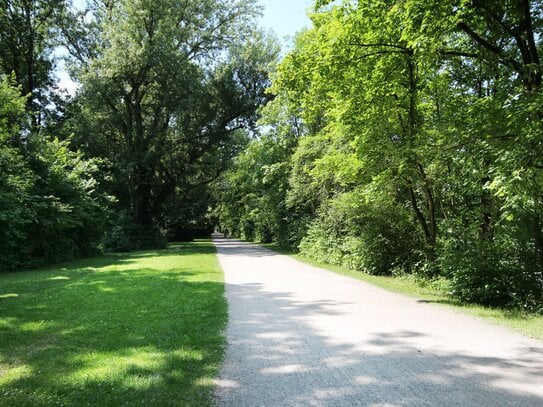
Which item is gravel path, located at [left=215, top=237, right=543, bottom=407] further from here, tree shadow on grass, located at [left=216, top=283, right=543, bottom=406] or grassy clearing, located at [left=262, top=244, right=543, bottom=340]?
grassy clearing, located at [left=262, top=244, right=543, bottom=340]

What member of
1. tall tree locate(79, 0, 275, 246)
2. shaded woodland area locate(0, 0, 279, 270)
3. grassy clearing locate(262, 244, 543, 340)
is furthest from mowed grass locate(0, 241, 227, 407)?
tall tree locate(79, 0, 275, 246)

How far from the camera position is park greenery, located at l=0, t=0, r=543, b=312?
29.5 feet

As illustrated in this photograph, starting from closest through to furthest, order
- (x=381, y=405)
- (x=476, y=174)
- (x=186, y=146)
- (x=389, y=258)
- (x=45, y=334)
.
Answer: (x=381, y=405)
(x=45, y=334)
(x=476, y=174)
(x=389, y=258)
(x=186, y=146)

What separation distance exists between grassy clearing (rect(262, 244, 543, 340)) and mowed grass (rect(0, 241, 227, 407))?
4.79m

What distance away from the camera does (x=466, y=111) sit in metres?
9.93

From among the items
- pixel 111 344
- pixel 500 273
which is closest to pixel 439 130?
pixel 500 273

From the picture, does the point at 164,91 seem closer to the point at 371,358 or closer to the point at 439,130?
the point at 439,130

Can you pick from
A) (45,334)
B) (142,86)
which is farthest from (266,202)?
(45,334)

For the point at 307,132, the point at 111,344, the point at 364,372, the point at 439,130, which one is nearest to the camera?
the point at 364,372

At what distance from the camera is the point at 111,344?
19.6 feet

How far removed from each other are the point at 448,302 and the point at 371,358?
495 centimetres

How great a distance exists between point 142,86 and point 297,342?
29402 millimetres

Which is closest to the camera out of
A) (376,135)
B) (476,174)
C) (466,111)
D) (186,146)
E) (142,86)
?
(476,174)

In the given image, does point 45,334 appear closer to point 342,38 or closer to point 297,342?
point 297,342
